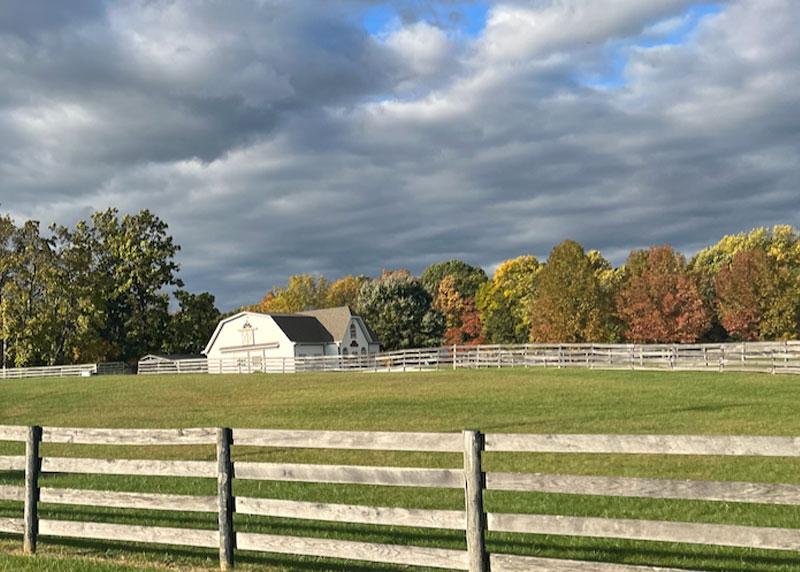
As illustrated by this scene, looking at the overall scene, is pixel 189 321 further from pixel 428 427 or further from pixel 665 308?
pixel 428 427

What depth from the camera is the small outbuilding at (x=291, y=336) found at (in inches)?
2894

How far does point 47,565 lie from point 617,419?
60.2ft

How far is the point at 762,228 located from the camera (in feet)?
352

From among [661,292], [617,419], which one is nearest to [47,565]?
[617,419]

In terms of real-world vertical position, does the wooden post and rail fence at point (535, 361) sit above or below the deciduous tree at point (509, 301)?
below

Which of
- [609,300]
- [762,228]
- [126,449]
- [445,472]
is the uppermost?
[762,228]

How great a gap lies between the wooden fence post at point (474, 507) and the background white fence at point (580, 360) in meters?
37.5

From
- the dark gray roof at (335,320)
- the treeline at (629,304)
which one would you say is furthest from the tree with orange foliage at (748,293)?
the dark gray roof at (335,320)

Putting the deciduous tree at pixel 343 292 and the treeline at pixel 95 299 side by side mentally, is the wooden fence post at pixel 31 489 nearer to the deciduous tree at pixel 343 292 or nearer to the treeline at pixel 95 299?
the treeline at pixel 95 299

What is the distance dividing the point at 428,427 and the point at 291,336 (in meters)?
51.3

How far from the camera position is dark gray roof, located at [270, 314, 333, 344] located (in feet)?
241

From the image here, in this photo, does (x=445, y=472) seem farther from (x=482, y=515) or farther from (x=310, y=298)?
(x=310, y=298)

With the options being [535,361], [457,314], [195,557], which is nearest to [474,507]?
[195,557]

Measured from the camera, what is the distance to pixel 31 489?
9570 millimetres
